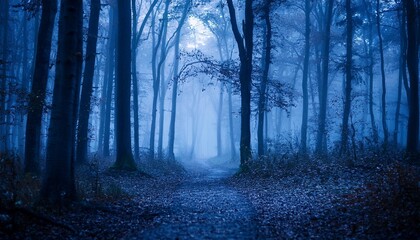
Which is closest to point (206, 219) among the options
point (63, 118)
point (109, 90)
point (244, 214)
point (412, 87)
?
point (244, 214)

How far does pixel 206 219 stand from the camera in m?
7.08

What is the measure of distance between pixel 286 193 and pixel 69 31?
25.1ft

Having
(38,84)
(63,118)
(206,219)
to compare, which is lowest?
(206,219)

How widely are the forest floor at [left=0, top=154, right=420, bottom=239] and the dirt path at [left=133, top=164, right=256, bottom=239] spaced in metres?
0.02

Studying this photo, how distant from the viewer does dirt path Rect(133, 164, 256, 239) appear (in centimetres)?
583

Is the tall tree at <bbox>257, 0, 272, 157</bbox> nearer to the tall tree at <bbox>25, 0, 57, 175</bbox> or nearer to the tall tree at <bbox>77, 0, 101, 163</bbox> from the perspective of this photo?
the tall tree at <bbox>77, 0, 101, 163</bbox>

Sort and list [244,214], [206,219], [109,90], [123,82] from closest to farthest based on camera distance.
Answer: [206,219] < [244,214] < [123,82] < [109,90]

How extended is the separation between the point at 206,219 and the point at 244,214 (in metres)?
1.03

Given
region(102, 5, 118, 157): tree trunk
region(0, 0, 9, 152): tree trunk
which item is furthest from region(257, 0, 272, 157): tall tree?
region(0, 0, 9, 152): tree trunk

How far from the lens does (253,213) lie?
770cm

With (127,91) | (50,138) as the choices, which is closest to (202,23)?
(127,91)

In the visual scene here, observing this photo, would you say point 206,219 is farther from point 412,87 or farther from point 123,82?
point 412,87

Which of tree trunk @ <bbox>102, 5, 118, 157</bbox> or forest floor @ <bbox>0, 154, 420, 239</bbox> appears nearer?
forest floor @ <bbox>0, 154, 420, 239</bbox>

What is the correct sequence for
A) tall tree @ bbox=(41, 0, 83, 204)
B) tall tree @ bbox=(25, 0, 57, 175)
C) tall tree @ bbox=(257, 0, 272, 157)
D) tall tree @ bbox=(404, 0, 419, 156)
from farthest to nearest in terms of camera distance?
tall tree @ bbox=(257, 0, 272, 157) < tall tree @ bbox=(404, 0, 419, 156) < tall tree @ bbox=(25, 0, 57, 175) < tall tree @ bbox=(41, 0, 83, 204)
